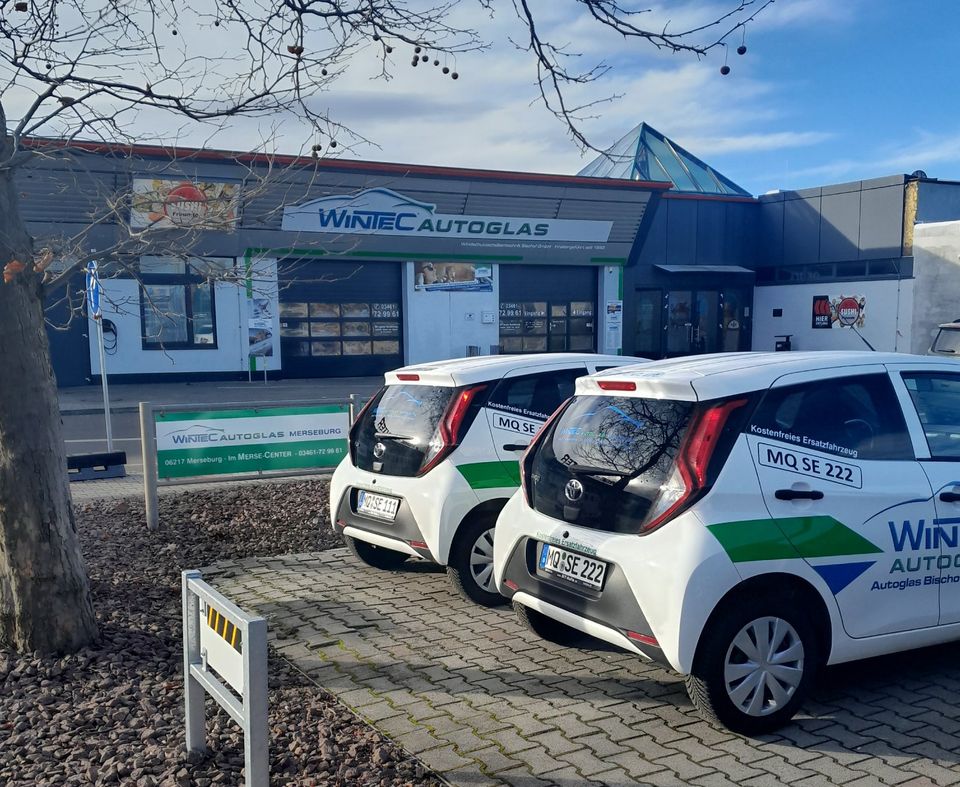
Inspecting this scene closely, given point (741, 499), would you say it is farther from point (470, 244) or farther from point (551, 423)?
point (470, 244)

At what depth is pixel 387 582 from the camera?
6539 mm

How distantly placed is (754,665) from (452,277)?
76.0 ft

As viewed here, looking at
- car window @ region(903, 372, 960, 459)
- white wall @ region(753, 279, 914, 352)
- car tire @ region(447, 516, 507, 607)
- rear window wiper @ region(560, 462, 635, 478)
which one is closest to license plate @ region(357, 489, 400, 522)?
car tire @ region(447, 516, 507, 607)

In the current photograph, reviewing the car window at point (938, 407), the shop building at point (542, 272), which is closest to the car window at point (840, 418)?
the car window at point (938, 407)

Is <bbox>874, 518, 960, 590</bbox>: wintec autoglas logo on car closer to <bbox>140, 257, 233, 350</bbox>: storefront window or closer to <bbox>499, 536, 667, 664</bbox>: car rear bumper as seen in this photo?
<bbox>499, 536, 667, 664</bbox>: car rear bumper

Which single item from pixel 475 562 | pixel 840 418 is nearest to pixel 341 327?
pixel 475 562

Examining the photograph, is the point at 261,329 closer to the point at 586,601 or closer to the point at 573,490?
the point at 573,490

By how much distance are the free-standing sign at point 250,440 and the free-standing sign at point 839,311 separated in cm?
2313

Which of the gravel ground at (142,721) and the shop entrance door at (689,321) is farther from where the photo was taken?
the shop entrance door at (689,321)

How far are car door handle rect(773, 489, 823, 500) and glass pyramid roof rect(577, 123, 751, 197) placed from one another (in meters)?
25.7

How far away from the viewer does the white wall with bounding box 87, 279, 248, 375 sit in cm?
2283

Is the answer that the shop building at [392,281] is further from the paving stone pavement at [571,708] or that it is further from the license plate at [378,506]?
the paving stone pavement at [571,708]

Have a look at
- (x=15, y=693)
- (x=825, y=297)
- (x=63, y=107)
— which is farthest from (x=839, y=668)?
(x=825, y=297)

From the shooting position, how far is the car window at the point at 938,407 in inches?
179
